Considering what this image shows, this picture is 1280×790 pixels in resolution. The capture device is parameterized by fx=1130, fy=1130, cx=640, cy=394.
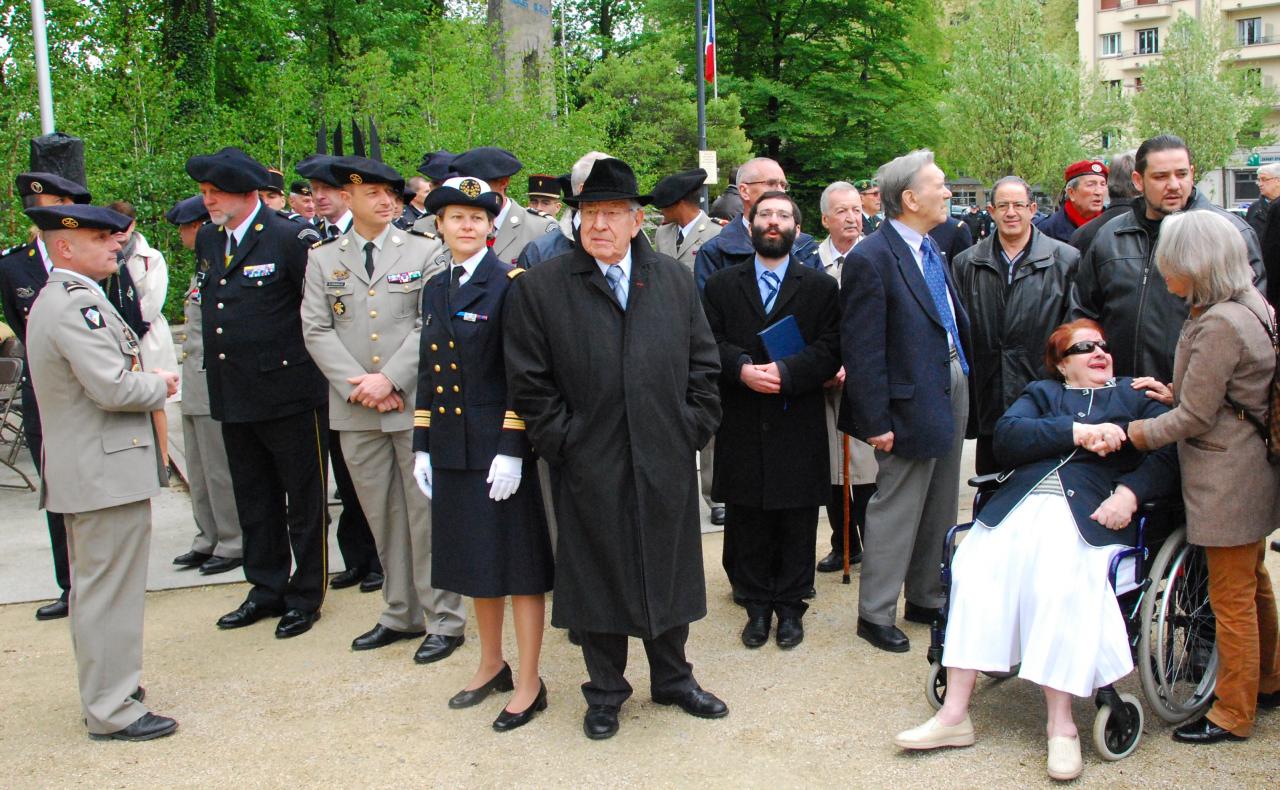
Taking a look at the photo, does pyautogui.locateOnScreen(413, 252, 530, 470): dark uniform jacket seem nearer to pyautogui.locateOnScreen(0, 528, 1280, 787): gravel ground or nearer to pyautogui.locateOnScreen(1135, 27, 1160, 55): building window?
pyautogui.locateOnScreen(0, 528, 1280, 787): gravel ground

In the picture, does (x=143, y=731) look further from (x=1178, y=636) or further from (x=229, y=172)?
(x=1178, y=636)

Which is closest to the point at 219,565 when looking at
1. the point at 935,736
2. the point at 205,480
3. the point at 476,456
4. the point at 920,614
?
the point at 205,480

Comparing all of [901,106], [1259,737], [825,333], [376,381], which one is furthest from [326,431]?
[901,106]

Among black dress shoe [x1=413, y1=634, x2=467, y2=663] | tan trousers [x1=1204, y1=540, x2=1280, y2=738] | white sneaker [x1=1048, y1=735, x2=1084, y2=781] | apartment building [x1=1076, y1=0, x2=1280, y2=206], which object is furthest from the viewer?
apartment building [x1=1076, y1=0, x2=1280, y2=206]

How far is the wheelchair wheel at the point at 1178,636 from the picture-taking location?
3.88 metres

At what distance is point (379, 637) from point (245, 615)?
82cm

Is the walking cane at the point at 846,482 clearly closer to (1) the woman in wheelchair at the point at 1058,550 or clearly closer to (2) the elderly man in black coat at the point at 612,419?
(1) the woman in wheelchair at the point at 1058,550

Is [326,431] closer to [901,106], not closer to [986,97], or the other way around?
[986,97]

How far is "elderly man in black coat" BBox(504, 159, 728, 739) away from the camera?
13.3 ft

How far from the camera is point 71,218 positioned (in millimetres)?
4246

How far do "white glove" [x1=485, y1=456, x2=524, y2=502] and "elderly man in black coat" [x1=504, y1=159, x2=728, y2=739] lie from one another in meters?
0.17

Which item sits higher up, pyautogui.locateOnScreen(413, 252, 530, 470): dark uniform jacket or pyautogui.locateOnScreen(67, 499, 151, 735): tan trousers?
pyautogui.locateOnScreen(413, 252, 530, 470): dark uniform jacket

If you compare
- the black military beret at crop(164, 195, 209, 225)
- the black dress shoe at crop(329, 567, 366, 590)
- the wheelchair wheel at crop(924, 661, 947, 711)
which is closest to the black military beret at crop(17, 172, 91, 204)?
the black military beret at crop(164, 195, 209, 225)

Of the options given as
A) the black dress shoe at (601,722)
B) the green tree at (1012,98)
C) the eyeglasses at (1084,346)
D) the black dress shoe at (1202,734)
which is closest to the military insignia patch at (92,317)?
the black dress shoe at (601,722)
